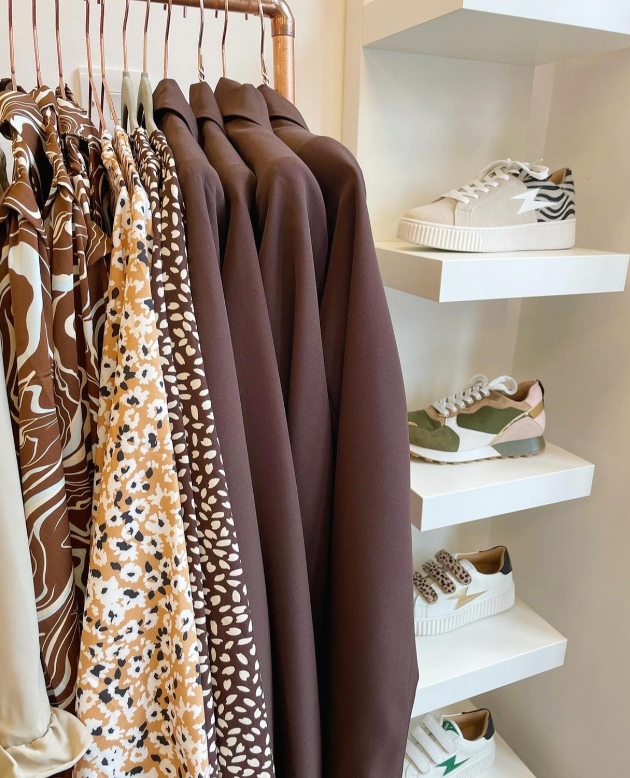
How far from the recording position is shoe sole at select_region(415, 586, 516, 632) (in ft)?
3.20

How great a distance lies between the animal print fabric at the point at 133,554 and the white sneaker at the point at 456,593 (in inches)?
23.5

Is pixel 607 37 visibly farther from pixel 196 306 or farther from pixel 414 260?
pixel 196 306

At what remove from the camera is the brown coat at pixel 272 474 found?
469 millimetres

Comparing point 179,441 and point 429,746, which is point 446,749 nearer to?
point 429,746

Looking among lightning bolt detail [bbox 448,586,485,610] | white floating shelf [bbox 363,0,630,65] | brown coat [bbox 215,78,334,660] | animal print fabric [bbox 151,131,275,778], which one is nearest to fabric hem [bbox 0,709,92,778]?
animal print fabric [bbox 151,131,275,778]

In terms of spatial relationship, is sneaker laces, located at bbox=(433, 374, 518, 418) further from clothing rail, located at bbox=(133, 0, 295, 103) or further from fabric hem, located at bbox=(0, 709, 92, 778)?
fabric hem, located at bbox=(0, 709, 92, 778)

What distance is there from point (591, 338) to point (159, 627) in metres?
0.82

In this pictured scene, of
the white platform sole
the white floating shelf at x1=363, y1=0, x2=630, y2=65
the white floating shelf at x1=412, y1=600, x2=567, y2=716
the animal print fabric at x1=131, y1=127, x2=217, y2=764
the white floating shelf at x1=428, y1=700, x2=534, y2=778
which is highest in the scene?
the white floating shelf at x1=363, y1=0, x2=630, y2=65

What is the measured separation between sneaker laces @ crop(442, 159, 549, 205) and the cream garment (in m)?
0.61

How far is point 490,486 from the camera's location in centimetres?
82

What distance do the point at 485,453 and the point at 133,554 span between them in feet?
2.00

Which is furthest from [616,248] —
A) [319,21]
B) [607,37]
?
[319,21]

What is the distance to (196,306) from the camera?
447mm

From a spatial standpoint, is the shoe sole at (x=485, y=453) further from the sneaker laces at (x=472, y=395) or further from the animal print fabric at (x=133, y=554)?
the animal print fabric at (x=133, y=554)
